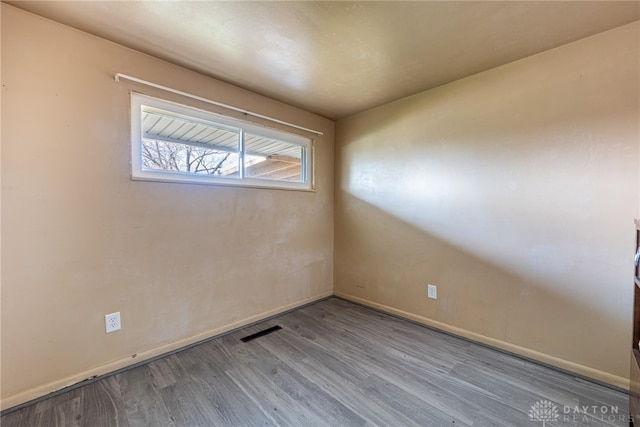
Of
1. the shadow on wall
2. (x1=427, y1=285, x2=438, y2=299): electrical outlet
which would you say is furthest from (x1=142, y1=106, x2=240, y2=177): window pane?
(x1=427, y1=285, x2=438, y2=299): electrical outlet

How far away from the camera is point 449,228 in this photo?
2387mm

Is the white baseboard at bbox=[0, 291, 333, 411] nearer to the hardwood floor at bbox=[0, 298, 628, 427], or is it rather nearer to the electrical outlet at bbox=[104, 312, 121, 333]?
the hardwood floor at bbox=[0, 298, 628, 427]

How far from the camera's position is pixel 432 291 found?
8.24 feet

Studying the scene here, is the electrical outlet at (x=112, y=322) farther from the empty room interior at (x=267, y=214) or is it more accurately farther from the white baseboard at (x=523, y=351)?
the white baseboard at (x=523, y=351)

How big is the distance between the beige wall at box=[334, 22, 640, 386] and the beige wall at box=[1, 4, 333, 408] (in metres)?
1.62

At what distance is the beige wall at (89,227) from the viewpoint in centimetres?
152

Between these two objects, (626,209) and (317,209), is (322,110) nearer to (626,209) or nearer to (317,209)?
(317,209)

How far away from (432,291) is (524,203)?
1064mm

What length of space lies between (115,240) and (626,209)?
A: 10.8 ft

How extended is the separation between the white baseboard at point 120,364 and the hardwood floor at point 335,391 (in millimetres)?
63

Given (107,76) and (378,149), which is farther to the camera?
(378,149)

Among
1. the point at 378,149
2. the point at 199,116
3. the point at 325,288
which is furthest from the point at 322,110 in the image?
the point at 325,288

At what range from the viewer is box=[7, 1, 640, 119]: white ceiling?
1480mm

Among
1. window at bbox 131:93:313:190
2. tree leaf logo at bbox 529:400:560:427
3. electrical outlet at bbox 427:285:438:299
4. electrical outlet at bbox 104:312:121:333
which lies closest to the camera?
tree leaf logo at bbox 529:400:560:427
